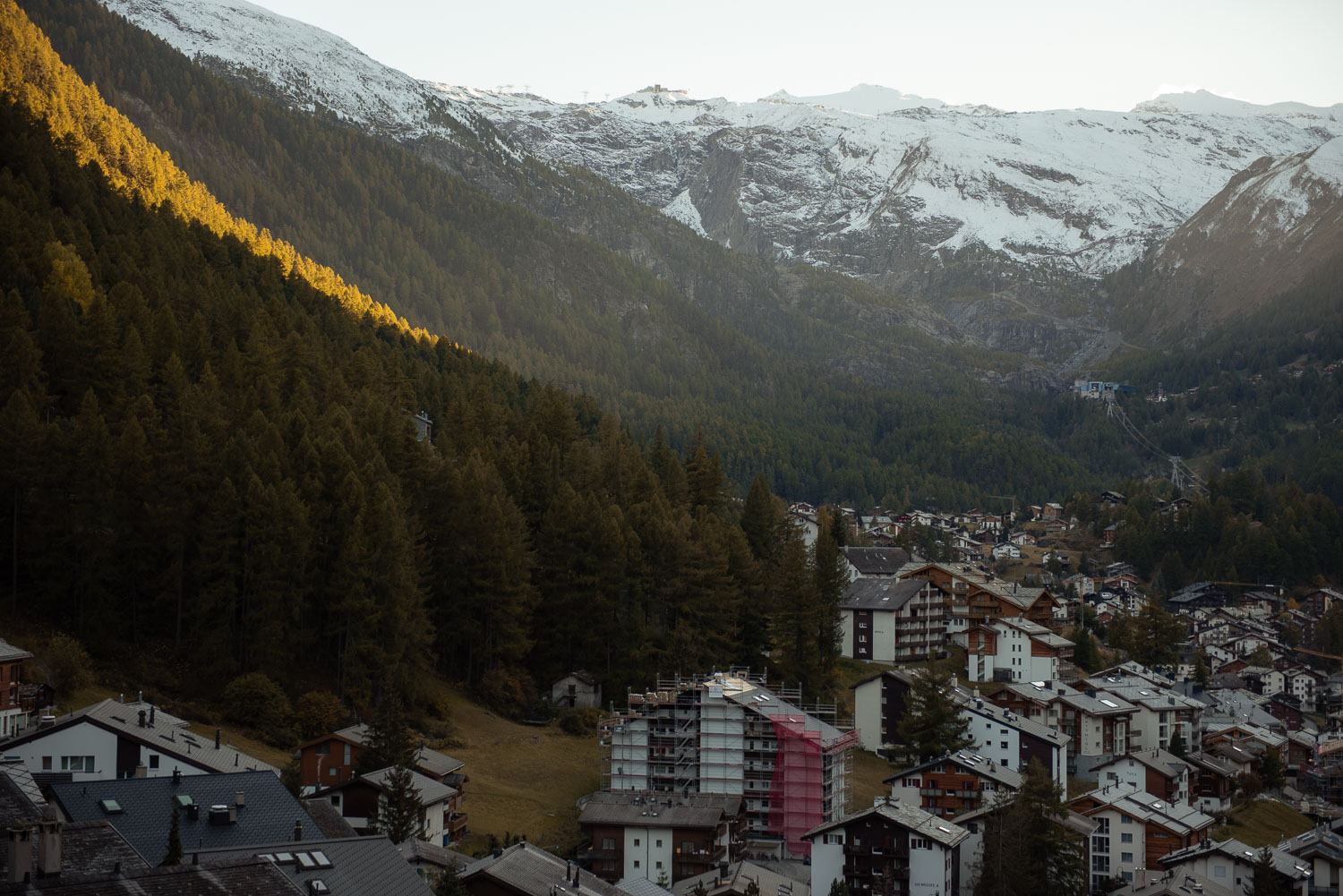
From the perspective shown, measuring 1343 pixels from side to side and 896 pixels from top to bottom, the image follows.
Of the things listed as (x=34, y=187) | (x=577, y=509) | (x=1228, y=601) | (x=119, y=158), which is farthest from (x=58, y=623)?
(x=1228, y=601)

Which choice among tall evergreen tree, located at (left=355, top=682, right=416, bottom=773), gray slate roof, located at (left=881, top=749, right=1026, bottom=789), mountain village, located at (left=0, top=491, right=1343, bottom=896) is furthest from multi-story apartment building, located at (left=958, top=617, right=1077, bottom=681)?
tall evergreen tree, located at (left=355, top=682, right=416, bottom=773)

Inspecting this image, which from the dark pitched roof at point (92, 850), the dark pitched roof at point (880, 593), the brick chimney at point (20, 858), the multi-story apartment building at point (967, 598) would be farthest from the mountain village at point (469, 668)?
the brick chimney at point (20, 858)

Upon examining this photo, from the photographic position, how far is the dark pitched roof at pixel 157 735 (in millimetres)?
48000

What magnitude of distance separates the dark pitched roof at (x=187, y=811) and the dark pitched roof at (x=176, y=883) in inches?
506

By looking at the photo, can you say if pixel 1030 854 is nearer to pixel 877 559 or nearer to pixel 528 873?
pixel 528 873

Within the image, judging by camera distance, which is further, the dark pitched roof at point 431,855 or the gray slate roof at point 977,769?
the gray slate roof at point 977,769

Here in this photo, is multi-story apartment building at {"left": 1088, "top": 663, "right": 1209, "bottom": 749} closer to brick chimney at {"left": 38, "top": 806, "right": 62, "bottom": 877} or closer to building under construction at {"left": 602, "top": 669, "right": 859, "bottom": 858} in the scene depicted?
building under construction at {"left": 602, "top": 669, "right": 859, "bottom": 858}

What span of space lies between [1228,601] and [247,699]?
528ft

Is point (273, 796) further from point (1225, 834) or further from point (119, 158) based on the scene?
point (119, 158)

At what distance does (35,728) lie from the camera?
49219 millimetres

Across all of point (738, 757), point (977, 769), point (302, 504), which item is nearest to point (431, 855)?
point (302, 504)

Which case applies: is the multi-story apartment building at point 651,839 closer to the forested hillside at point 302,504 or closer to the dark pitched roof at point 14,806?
the forested hillside at point 302,504

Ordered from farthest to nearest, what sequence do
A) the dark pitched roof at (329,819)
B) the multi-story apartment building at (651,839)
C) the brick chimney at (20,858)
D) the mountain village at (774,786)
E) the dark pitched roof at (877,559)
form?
the dark pitched roof at (877,559) → the multi-story apartment building at (651,839) → the dark pitched roof at (329,819) → the mountain village at (774,786) → the brick chimney at (20,858)

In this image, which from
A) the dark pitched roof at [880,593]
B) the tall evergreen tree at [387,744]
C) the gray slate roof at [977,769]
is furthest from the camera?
the dark pitched roof at [880,593]
